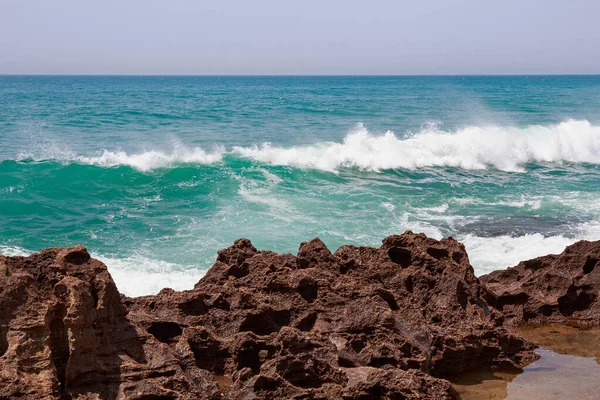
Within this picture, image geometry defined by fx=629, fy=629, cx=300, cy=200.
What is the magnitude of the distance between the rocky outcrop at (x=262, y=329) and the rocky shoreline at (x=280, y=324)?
12 mm

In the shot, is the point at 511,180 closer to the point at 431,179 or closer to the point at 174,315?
the point at 431,179

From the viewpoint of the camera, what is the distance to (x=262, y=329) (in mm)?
6352

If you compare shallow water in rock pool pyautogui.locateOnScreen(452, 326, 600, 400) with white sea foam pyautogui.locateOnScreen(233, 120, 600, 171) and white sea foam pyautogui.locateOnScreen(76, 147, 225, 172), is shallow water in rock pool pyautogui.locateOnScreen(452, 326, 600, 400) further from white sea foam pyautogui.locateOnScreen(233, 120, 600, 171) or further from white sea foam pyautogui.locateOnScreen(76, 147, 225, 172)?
white sea foam pyautogui.locateOnScreen(76, 147, 225, 172)

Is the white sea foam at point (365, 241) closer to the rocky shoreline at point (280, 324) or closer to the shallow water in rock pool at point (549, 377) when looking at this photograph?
the rocky shoreline at point (280, 324)

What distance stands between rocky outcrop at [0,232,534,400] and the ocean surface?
3.74 m

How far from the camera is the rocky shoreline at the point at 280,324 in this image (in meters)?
4.92

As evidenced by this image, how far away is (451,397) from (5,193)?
15.8 m

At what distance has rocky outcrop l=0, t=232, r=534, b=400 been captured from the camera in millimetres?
4914

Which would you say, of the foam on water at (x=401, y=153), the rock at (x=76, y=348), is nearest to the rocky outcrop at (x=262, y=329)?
the rock at (x=76, y=348)

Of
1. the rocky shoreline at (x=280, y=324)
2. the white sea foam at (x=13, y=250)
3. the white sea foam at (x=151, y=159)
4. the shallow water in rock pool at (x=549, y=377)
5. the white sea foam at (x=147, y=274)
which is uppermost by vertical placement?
Answer: the rocky shoreline at (x=280, y=324)

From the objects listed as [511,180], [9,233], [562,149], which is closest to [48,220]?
[9,233]

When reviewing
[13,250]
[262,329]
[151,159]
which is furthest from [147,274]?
[151,159]

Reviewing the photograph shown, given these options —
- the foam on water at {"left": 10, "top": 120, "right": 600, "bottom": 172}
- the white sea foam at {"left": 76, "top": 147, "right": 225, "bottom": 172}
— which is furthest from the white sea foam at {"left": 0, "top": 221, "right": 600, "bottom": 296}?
the foam on water at {"left": 10, "top": 120, "right": 600, "bottom": 172}

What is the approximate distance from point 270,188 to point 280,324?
1331cm
